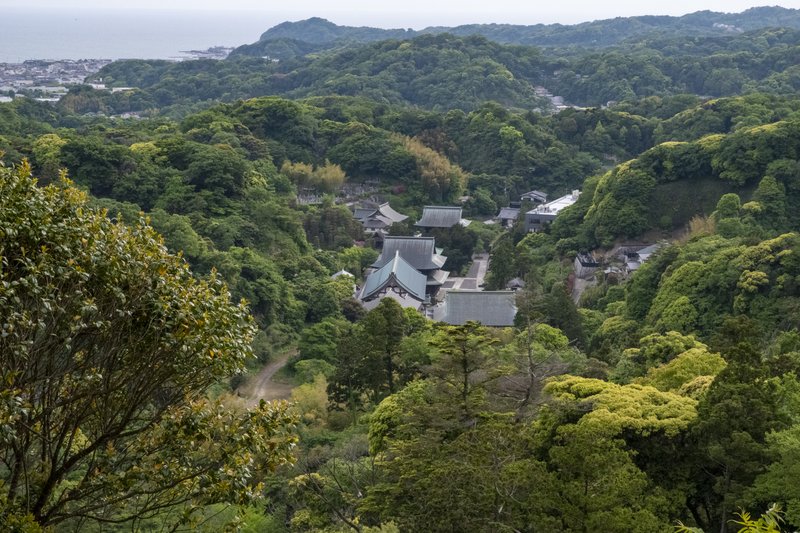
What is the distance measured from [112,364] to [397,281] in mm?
21201

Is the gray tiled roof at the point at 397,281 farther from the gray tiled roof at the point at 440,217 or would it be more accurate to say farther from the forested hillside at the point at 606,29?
the forested hillside at the point at 606,29

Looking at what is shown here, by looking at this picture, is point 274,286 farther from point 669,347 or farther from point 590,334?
point 669,347

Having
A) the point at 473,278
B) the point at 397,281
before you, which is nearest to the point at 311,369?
the point at 397,281

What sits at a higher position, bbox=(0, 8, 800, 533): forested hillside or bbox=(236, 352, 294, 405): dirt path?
bbox=(0, 8, 800, 533): forested hillside

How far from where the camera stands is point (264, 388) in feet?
67.1

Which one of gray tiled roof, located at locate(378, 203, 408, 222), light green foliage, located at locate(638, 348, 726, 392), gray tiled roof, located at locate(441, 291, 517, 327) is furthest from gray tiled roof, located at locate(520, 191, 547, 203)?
light green foliage, located at locate(638, 348, 726, 392)

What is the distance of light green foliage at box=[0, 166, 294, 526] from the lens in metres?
4.62

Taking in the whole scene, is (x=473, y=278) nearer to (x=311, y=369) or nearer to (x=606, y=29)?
(x=311, y=369)

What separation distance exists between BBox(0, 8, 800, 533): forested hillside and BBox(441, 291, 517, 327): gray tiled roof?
2.01 feet

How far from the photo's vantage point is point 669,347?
14500 millimetres

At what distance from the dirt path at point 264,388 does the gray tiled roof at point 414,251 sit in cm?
903

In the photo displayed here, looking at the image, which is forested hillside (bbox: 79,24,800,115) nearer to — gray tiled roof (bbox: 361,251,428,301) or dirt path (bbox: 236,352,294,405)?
gray tiled roof (bbox: 361,251,428,301)

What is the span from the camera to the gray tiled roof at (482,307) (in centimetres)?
2417

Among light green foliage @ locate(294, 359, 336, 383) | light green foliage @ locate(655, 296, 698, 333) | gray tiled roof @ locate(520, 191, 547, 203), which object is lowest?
gray tiled roof @ locate(520, 191, 547, 203)
